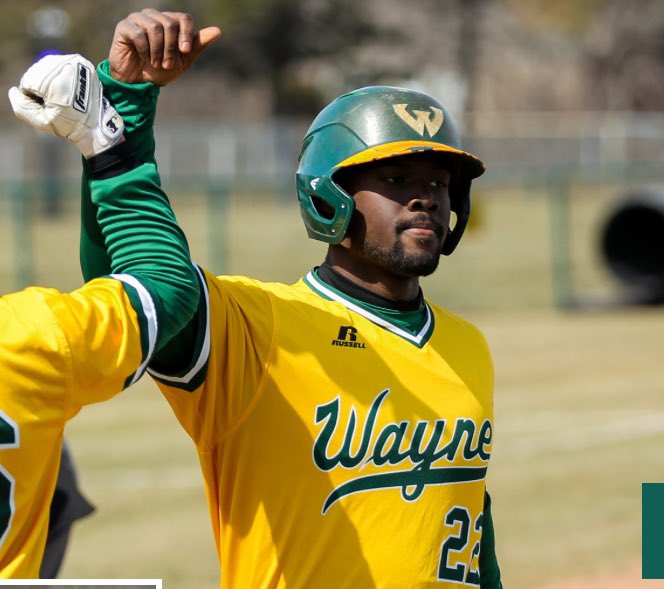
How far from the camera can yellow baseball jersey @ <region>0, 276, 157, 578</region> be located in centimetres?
250

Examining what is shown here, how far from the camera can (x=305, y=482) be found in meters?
3.27

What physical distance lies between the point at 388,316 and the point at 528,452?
6.87 meters

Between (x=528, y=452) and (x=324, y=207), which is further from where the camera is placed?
(x=528, y=452)

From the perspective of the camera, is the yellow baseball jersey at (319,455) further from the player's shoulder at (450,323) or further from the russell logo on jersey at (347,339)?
the player's shoulder at (450,323)

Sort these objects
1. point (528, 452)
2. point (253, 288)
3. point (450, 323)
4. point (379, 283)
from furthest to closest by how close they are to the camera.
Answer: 1. point (528, 452)
2. point (450, 323)
3. point (379, 283)
4. point (253, 288)

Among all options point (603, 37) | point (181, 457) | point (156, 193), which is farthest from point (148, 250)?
point (603, 37)

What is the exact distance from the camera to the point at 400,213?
3555 millimetres

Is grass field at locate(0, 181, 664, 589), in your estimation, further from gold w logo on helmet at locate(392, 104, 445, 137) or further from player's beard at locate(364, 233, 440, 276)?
gold w logo on helmet at locate(392, 104, 445, 137)

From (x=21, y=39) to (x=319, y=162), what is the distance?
1754 inches

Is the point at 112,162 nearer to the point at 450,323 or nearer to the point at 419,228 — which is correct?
the point at 419,228

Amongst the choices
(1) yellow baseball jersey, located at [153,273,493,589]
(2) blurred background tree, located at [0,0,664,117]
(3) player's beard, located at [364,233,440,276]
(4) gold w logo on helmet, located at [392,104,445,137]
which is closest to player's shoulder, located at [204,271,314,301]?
(1) yellow baseball jersey, located at [153,273,493,589]

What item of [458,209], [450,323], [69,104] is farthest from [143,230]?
[458,209]

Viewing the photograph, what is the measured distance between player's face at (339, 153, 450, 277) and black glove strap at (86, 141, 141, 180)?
35.0 inches

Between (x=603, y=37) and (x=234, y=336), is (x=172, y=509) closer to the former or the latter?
(x=234, y=336)
